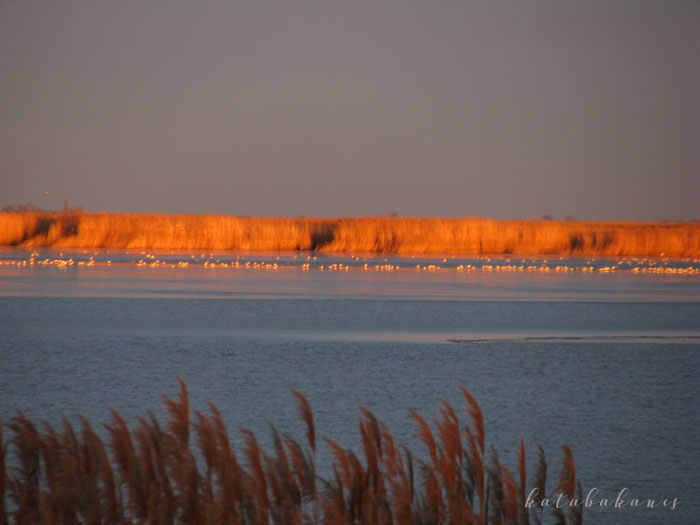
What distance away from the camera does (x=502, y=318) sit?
53.8 ft

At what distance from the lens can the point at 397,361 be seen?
36.1 ft

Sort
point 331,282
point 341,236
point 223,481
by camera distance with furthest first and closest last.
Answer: point 341,236, point 331,282, point 223,481

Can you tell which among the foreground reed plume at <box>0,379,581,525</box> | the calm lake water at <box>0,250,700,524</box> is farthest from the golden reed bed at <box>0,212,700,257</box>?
the foreground reed plume at <box>0,379,581,525</box>

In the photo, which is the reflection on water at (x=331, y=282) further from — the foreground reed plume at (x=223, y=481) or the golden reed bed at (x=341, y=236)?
the foreground reed plume at (x=223, y=481)

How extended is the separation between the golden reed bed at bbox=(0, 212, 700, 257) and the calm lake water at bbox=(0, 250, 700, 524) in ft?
65.0

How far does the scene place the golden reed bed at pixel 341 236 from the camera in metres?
42.6

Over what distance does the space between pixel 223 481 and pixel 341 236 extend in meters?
41.0

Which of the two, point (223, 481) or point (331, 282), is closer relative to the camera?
point (223, 481)

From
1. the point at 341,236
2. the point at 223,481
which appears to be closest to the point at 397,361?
the point at 223,481

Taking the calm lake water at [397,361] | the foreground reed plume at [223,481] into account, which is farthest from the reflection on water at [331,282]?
the foreground reed plume at [223,481]

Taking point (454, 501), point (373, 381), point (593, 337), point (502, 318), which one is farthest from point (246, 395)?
point (502, 318)

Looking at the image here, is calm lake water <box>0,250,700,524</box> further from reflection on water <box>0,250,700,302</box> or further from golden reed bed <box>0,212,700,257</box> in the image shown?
golden reed bed <box>0,212,700,257</box>

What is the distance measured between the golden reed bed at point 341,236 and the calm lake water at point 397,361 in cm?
1980

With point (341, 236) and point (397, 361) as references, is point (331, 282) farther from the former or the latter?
point (341, 236)
